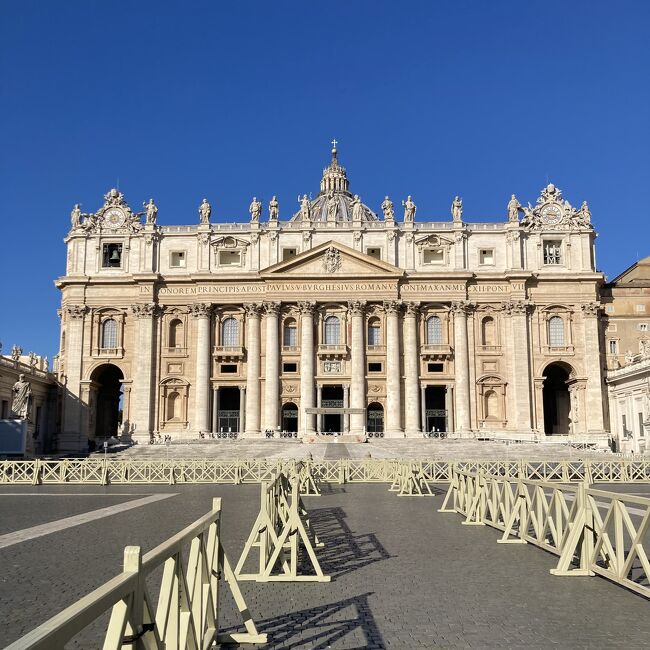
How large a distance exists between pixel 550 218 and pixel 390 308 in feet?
58.3

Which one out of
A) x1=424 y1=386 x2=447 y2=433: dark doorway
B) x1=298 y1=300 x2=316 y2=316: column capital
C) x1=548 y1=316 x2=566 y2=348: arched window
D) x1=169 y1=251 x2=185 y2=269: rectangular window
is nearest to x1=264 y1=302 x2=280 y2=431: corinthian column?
x1=298 y1=300 x2=316 y2=316: column capital

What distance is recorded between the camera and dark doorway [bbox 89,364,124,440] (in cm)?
6794

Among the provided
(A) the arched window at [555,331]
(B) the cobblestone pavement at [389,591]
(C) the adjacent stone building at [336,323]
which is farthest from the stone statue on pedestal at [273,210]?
(B) the cobblestone pavement at [389,591]

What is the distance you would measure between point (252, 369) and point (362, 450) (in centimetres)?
1866

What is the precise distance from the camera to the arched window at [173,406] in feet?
213

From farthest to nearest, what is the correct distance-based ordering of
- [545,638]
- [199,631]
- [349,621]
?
[349,621], [545,638], [199,631]

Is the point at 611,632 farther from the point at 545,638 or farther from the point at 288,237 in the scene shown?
the point at 288,237

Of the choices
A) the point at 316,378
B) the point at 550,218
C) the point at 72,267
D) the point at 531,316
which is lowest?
the point at 316,378

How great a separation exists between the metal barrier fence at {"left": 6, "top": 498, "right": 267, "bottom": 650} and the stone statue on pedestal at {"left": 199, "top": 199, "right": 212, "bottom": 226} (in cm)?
6156

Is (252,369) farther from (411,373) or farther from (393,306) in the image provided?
(411,373)

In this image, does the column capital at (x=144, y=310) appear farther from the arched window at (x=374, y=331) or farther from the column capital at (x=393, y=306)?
the column capital at (x=393, y=306)

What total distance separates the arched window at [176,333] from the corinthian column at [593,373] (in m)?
36.4

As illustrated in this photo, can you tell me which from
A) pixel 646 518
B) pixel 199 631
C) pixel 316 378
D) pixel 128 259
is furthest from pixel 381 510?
pixel 128 259

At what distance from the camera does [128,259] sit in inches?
2643
